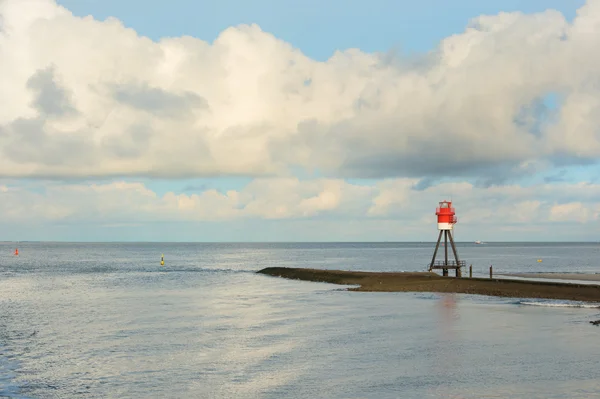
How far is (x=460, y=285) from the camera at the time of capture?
64938mm

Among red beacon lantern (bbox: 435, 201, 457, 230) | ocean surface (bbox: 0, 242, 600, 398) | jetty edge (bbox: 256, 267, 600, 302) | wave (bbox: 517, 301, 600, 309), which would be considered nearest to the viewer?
ocean surface (bbox: 0, 242, 600, 398)

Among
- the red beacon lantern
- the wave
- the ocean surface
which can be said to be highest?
the red beacon lantern

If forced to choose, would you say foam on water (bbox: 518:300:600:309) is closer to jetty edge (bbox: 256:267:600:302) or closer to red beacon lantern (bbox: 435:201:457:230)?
jetty edge (bbox: 256:267:600:302)

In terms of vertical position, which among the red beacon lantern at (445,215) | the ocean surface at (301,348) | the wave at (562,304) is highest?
the red beacon lantern at (445,215)

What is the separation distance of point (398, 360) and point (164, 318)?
2111cm

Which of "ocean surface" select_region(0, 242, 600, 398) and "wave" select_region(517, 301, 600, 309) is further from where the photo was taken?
"wave" select_region(517, 301, 600, 309)

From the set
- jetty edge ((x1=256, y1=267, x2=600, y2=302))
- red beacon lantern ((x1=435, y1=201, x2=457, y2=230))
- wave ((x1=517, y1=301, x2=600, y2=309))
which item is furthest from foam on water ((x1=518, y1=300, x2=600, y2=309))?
red beacon lantern ((x1=435, y1=201, x2=457, y2=230))

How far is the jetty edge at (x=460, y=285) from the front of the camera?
55188 millimetres

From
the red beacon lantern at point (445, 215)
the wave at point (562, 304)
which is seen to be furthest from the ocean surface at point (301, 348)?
the red beacon lantern at point (445, 215)

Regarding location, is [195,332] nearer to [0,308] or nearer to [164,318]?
[164,318]

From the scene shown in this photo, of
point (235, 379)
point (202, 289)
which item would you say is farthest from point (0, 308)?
point (235, 379)

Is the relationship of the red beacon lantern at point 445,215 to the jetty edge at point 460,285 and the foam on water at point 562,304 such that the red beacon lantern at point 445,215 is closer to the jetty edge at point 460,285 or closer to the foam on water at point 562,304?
the jetty edge at point 460,285

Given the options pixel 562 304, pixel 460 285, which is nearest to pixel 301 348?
pixel 562 304

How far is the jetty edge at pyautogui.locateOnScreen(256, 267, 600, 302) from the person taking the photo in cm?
5519
